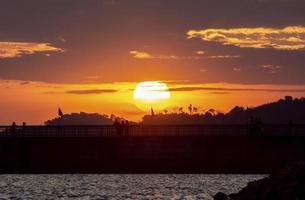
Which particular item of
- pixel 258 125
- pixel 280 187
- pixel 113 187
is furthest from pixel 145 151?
pixel 280 187

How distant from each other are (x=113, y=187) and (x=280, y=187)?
104ft

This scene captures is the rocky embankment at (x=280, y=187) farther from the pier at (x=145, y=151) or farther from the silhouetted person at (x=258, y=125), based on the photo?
the pier at (x=145, y=151)

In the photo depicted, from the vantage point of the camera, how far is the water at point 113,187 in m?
64.4

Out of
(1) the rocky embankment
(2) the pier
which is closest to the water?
(2) the pier

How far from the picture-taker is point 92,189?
234ft

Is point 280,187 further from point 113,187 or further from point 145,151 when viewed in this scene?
point 145,151

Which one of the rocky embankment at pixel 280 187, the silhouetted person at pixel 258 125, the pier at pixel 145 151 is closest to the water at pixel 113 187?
the pier at pixel 145 151

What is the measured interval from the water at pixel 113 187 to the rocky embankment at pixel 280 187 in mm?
13414

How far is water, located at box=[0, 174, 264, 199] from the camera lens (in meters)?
64.4

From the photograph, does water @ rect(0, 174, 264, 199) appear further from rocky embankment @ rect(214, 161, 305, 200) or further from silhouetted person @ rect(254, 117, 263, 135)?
rocky embankment @ rect(214, 161, 305, 200)

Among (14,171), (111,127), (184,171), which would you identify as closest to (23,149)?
(14,171)

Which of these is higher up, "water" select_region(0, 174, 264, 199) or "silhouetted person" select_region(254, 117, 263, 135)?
"silhouetted person" select_region(254, 117, 263, 135)

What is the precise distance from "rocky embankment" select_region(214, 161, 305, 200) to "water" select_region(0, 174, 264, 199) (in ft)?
44.0

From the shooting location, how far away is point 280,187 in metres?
43.9
